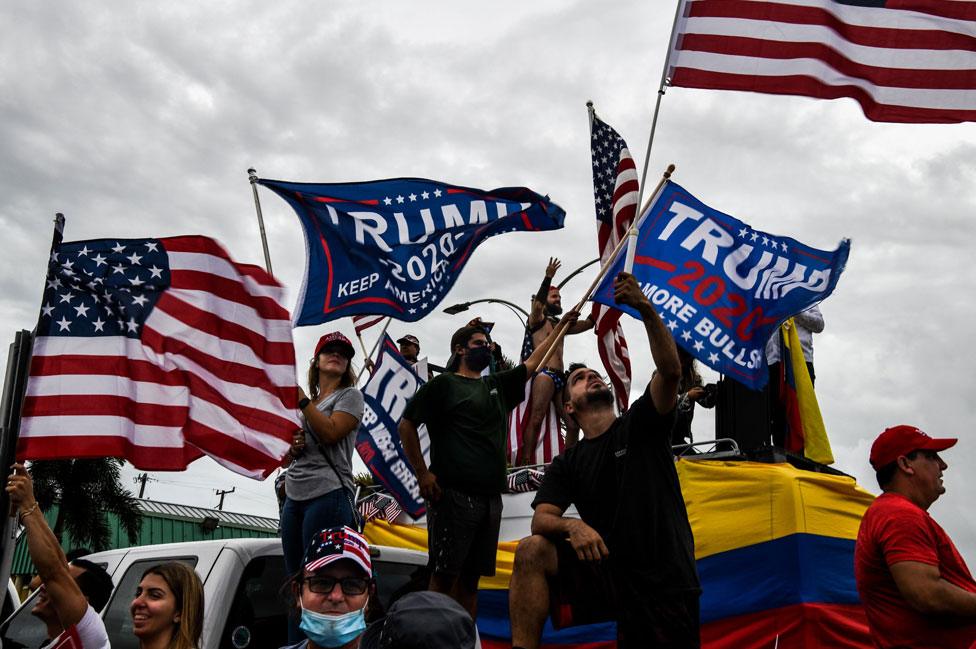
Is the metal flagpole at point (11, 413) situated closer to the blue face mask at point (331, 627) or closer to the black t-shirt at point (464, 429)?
the blue face mask at point (331, 627)

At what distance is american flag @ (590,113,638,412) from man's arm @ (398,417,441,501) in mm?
2177

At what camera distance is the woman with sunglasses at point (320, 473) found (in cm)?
586

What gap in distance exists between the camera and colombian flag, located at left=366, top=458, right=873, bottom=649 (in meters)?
6.83

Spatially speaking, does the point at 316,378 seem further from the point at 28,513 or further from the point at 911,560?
the point at 911,560

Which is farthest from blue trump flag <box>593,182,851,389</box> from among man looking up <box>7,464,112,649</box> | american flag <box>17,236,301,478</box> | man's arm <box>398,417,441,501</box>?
man looking up <box>7,464,112,649</box>

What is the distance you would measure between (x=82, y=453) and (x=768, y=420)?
18.2ft

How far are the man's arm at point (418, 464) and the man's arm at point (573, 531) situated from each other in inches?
28.1

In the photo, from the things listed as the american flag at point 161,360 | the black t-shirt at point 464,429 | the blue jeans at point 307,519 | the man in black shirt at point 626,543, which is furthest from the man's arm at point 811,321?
the american flag at point 161,360

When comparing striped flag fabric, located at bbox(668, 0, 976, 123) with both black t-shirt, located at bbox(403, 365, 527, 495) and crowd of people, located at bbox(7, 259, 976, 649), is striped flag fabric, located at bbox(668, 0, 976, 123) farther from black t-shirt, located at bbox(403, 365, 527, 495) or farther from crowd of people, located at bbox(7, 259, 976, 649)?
black t-shirt, located at bbox(403, 365, 527, 495)

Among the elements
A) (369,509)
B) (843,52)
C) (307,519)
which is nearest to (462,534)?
(307,519)

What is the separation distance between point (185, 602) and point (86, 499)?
31.0 metres

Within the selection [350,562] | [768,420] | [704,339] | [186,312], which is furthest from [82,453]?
[768,420]

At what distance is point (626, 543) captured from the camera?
5137 millimetres

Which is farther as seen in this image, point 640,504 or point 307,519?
point 307,519
